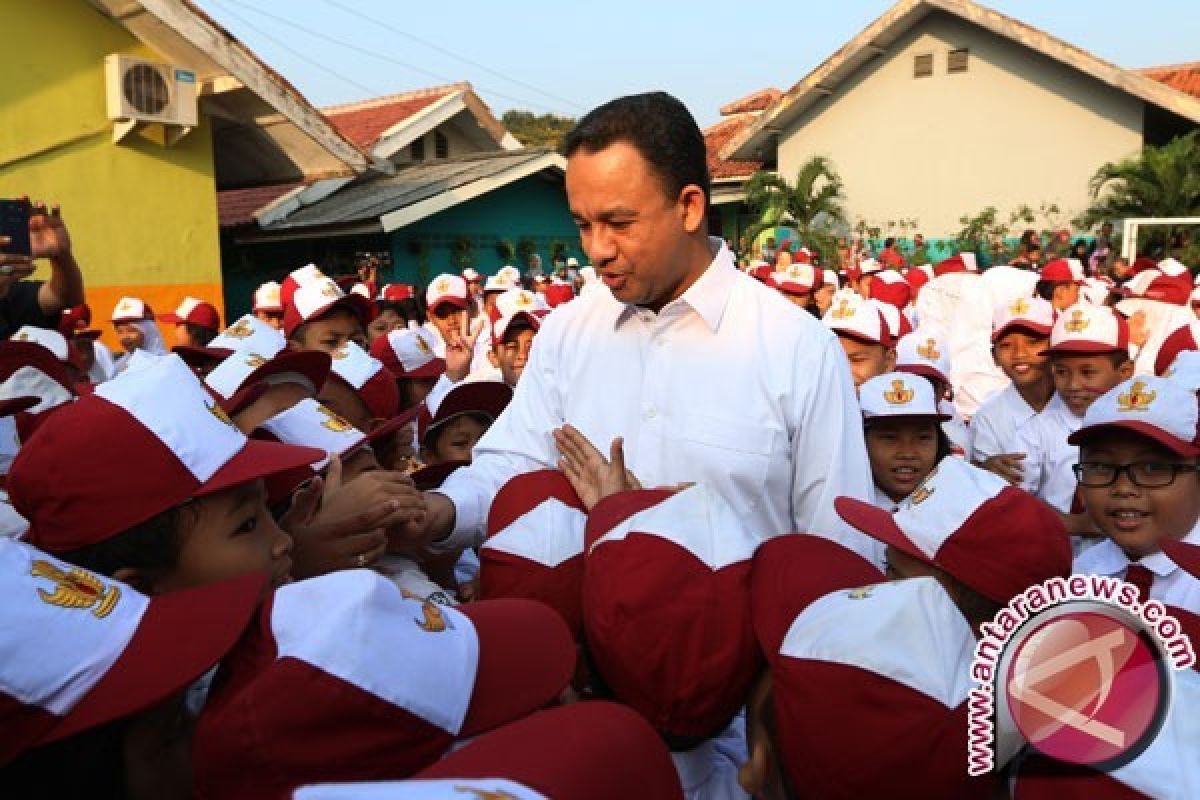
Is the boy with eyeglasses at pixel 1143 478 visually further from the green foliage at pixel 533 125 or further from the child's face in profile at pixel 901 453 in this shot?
the green foliage at pixel 533 125

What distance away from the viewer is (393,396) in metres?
3.44

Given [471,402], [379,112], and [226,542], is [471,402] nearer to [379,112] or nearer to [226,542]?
[226,542]

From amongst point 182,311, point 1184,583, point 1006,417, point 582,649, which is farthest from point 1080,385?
point 182,311

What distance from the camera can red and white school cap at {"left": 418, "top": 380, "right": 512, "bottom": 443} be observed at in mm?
3717

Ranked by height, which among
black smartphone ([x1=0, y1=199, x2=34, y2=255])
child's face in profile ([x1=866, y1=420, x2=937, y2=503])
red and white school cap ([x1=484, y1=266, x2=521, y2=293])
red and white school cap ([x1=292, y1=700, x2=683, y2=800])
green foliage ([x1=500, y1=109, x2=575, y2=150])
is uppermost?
green foliage ([x1=500, y1=109, x2=575, y2=150])

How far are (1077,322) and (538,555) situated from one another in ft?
12.6

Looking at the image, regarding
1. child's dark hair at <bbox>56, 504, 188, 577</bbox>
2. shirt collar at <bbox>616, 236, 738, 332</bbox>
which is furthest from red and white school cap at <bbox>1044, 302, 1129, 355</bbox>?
child's dark hair at <bbox>56, 504, 188, 577</bbox>

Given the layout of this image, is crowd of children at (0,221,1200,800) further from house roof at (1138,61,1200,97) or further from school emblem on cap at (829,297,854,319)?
house roof at (1138,61,1200,97)

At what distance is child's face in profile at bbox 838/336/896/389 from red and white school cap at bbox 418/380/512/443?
2322 millimetres

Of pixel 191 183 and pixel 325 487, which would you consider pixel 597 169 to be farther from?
pixel 191 183

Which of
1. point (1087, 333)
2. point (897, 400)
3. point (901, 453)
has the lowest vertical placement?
point (901, 453)

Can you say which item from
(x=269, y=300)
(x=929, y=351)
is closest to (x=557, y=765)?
(x=929, y=351)

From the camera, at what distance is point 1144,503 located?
290 centimetres

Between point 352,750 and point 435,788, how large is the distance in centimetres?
30
